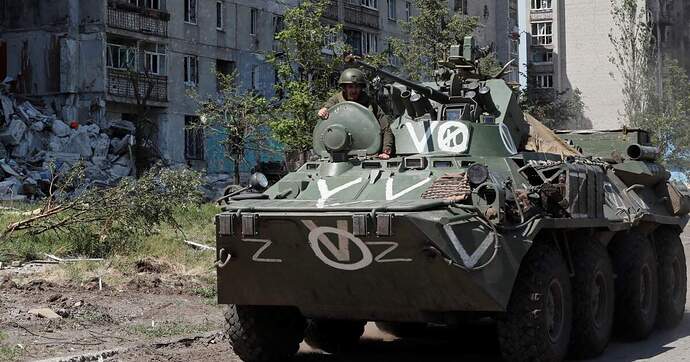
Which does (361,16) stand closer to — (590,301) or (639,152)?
(639,152)

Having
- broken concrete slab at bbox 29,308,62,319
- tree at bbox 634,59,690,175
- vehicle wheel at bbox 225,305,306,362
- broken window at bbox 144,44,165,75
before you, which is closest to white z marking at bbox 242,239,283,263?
vehicle wheel at bbox 225,305,306,362

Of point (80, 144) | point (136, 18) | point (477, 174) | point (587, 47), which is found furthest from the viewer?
point (587, 47)

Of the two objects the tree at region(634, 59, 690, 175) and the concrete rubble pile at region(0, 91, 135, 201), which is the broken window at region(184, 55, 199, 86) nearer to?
the concrete rubble pile at region(0, 91, 135, 201)

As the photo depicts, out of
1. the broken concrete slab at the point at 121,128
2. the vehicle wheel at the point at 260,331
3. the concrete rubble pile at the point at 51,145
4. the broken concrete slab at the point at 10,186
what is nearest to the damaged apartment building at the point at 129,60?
the broken concrete slab at the point at 121,128

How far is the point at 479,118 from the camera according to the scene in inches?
412

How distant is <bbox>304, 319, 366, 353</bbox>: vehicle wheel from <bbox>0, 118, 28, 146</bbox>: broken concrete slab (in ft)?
63.3

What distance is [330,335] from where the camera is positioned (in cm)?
1059

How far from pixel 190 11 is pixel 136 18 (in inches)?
102

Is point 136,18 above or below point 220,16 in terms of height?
below

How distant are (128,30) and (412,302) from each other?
2519 cm

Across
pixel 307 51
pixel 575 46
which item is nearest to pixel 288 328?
pixel 307 51

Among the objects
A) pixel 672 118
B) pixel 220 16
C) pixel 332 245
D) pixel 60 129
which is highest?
pixel 220 16

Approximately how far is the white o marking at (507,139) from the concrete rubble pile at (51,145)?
17.6m

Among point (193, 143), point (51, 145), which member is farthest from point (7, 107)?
point (193, 143)
